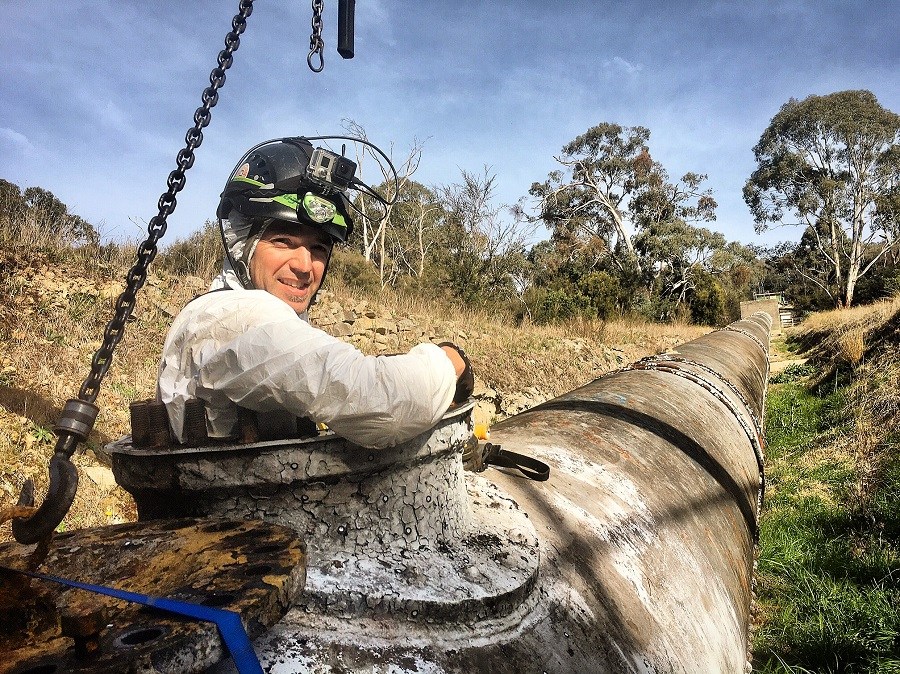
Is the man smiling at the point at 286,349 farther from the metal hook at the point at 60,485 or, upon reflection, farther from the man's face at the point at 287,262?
the metal hook at the point at 60,485

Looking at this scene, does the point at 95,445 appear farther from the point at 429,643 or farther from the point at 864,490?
the point at 864,490

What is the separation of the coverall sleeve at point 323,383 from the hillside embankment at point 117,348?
2313 mm

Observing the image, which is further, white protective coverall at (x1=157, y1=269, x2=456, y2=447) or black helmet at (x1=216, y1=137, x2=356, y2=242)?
black helmet at (x1=216, y1=137, x2=356, y2=242)

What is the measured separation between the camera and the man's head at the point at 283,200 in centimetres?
179

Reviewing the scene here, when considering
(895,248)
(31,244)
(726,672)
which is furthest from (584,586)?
(895,248)

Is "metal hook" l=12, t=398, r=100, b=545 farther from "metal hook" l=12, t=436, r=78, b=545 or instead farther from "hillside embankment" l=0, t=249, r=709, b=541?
"hillside embankment" l=0, t=249, r=709, b=541

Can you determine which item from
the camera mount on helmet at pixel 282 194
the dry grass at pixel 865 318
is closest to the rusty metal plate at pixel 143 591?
the camera mount on helmet at pixel 282 194

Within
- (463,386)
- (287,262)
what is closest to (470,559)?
(463,386)

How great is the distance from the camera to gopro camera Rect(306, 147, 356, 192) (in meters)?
1.84

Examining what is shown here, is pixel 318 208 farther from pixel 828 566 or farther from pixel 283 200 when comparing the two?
pixel 828 566

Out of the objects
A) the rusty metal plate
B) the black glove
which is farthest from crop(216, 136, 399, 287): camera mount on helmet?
the rusty metal plate

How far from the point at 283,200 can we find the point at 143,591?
46.7 inches

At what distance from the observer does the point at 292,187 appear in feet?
5.98

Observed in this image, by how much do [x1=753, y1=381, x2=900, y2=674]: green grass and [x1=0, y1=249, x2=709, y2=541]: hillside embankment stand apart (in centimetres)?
205
